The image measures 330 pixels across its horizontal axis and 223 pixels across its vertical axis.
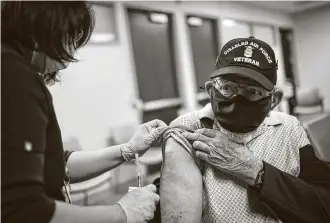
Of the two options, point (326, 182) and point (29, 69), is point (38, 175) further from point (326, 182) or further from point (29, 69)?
point (326, 182)

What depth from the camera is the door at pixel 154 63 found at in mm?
4734

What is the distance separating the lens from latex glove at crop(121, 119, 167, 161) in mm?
1241

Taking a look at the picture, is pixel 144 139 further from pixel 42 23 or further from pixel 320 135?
pixel 320 135

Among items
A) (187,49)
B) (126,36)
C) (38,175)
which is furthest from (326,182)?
(187,49)

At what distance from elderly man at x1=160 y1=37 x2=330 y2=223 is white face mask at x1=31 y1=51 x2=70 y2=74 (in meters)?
0.45

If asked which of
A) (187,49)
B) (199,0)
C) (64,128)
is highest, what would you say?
(199,0)

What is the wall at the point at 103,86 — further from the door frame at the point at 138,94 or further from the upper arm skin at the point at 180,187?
the upper arm skin at the point at 180,187

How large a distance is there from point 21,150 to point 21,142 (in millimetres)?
16

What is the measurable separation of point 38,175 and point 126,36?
4047 mm

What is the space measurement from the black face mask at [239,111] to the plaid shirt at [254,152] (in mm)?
53

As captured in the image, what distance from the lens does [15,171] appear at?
0.67 m

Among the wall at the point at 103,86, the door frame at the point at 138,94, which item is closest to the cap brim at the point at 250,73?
the wall at the point at 103,86

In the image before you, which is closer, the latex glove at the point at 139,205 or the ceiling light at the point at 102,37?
the latex glove at the point at 139,205

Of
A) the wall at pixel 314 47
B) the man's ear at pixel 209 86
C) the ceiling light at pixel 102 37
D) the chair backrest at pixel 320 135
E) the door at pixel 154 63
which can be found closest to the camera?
the man's ear at pixel 209 86
